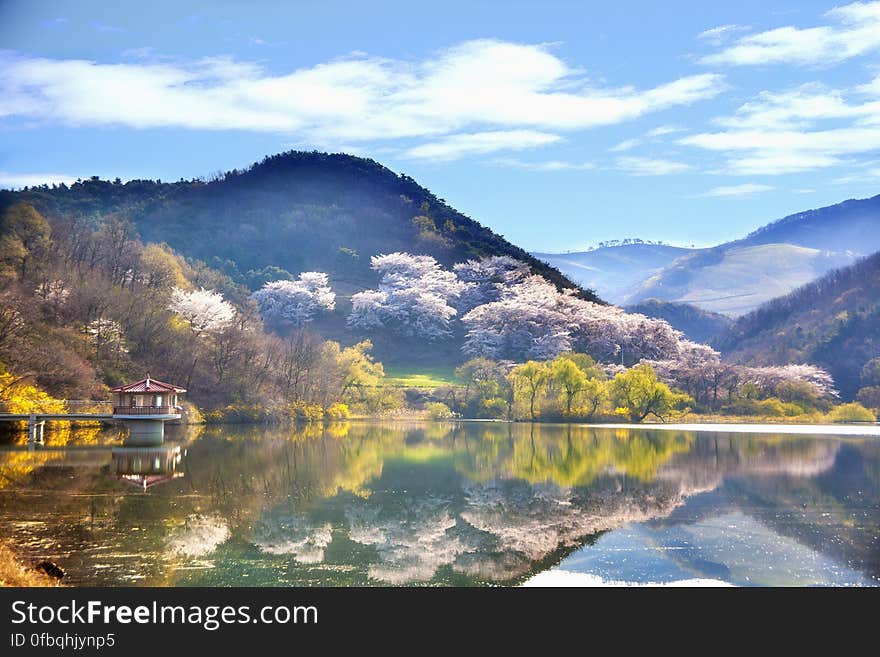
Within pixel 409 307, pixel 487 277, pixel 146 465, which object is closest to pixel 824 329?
pixel 487 277

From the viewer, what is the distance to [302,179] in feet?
499

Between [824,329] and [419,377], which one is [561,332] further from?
[824,329]

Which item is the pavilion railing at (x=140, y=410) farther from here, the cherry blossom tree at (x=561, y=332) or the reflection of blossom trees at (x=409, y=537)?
the cherry blossom tree at (x=561, y=332)

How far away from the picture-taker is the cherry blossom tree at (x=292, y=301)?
4085 inches

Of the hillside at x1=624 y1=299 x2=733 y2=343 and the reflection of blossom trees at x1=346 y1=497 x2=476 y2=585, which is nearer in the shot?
the reflection of blossom trees at x1=346 y1=497 x2=476 y2=585

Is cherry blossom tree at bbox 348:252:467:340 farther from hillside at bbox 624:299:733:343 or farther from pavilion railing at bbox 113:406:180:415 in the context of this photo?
hillside at bbox 624:299:733:343

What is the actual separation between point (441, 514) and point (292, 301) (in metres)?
81.9

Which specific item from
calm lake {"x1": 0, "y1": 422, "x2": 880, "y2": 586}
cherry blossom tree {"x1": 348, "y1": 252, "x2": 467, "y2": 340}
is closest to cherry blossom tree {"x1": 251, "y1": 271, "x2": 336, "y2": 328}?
cherry blossom tree {"x1": 348, "y1": 252, "x2": 467, "y2": 340}

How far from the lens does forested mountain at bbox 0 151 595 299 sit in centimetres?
12406

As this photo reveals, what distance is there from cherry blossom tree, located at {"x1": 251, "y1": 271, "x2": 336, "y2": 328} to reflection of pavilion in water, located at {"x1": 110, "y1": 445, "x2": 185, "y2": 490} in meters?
59.3

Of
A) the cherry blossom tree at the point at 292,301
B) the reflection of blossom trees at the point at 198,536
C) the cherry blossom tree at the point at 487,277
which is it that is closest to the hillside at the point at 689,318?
the cherry blossom tree at the point at 487,277

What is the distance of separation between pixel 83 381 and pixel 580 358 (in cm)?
4150

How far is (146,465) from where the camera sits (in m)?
35.8
